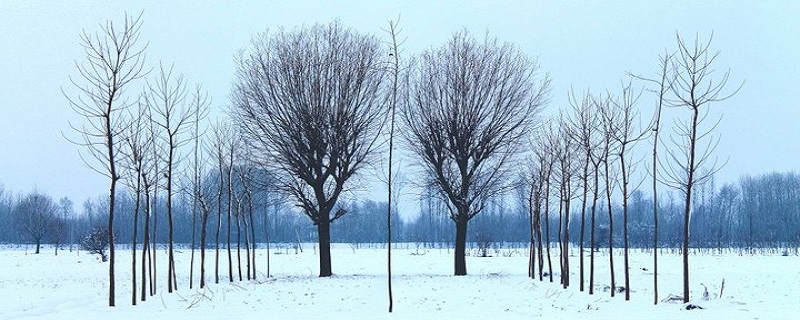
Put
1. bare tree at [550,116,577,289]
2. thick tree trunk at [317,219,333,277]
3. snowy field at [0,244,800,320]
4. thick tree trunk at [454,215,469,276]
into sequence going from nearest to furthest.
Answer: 1. snowy field at [0,244,800,320]
2. bare tree at [550,116,577,289]
3. thick tree trunk at [317,219,333,277]
4. thick tree trunk at [454,215,469,276]

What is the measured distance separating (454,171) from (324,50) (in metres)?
8.20

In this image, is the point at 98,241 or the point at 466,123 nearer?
the point at 466,123

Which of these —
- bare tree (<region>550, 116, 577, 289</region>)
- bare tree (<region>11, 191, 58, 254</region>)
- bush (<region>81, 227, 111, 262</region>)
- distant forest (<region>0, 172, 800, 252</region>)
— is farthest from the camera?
distant forest (<region>0, 172, 800, 252</region>)

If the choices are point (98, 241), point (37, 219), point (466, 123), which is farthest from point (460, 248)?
point (37, 219)

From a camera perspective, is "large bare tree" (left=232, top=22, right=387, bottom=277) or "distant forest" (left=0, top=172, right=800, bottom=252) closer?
"large bare tree" (left=232, top=22, right=387, bottom=277)

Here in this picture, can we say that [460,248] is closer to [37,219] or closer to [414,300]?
[414,300]

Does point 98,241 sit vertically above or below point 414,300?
below

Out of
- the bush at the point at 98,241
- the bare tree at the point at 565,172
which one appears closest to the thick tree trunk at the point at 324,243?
the bare tree at the point at 565,172

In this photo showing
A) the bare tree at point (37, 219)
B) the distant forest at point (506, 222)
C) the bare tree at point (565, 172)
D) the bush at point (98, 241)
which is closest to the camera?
the bare tree at point (565, 172)

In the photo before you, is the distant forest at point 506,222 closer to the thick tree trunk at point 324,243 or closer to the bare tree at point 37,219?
the bare tree at point 37,219

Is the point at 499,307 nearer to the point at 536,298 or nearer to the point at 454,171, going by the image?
the point at 536,298

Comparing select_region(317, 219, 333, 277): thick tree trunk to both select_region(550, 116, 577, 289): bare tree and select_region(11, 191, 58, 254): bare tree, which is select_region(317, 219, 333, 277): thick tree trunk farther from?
select_region(11, 191, 58, 254): bare tree

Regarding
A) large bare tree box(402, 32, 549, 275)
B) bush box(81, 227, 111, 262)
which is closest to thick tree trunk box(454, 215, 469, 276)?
large bare tree box(402, 32, 549, 275)

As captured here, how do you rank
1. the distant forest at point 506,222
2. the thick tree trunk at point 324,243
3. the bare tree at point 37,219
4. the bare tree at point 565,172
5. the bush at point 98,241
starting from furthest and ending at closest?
the distant forest at point 506,222, the bare tree at point 37,219, the bush at point 98,241, the thick tree trunk at point 324,243, the bare tree at point 565,172
